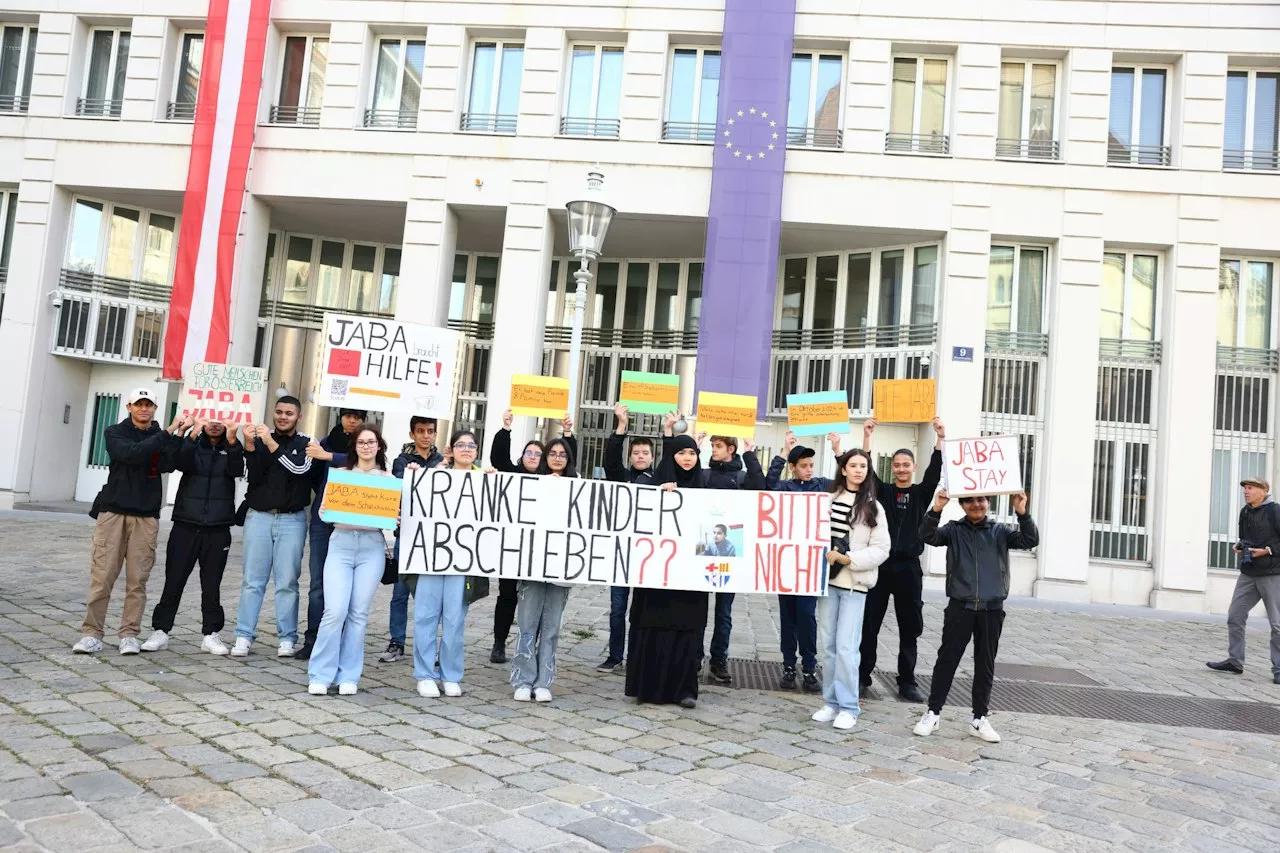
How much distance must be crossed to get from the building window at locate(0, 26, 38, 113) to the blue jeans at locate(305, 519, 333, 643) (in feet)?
58.8

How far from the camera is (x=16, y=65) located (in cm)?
1995

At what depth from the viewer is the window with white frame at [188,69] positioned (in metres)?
19.4

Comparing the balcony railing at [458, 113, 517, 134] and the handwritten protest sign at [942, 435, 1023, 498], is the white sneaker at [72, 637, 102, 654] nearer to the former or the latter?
the handwritten protest sign at [942, 435, 1023, 498]

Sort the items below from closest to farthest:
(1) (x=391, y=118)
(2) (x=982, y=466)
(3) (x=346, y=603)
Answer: (3) (x=346, y=603), (2) (x=982, y=466), (1) (x=391, y=118)

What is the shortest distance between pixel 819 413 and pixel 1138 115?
1303 cm

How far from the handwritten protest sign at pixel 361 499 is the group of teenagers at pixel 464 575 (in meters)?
0.16

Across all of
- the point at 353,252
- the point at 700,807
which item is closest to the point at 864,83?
the point at 353,252

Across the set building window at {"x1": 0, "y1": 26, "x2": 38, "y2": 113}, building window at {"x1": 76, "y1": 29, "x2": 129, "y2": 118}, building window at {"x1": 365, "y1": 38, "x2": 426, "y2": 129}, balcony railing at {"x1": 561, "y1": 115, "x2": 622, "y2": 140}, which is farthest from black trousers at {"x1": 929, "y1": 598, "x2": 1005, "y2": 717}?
A: building window at {"x1": 0, "y1": 26, "x2": 38, "y2": 113}

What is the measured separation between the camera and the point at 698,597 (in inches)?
281

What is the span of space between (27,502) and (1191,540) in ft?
76.6

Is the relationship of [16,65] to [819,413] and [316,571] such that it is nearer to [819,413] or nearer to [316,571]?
[316,571]

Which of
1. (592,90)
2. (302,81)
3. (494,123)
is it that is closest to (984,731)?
(592,90)

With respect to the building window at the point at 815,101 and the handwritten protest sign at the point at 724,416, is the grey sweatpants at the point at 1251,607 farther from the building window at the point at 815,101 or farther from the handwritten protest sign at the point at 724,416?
the building window at the point at 815,101

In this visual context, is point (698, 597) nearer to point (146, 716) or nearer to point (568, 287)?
point (146, 716)
